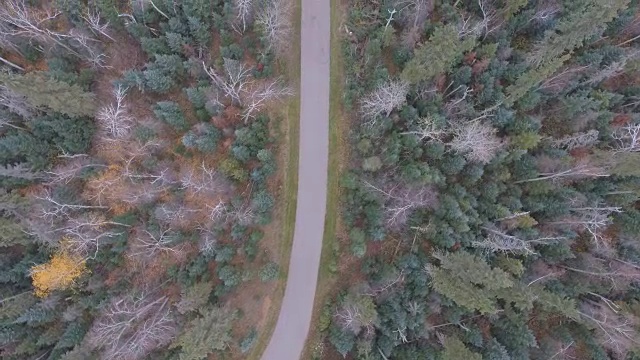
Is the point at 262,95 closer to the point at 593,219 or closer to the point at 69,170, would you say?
the point at 69,170

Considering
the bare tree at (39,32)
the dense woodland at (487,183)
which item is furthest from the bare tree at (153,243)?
the bare tree at (39,32)

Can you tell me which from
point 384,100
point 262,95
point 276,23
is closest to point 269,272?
point 262,95

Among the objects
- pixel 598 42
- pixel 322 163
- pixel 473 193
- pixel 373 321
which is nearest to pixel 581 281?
pixel 473 193

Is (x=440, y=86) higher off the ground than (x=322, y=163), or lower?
higher

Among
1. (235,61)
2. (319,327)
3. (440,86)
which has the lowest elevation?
(319,327)

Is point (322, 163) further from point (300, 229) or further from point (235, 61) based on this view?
point (235, 61)

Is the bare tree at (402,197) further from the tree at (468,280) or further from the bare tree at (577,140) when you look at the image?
the bare tree at (577,140)
